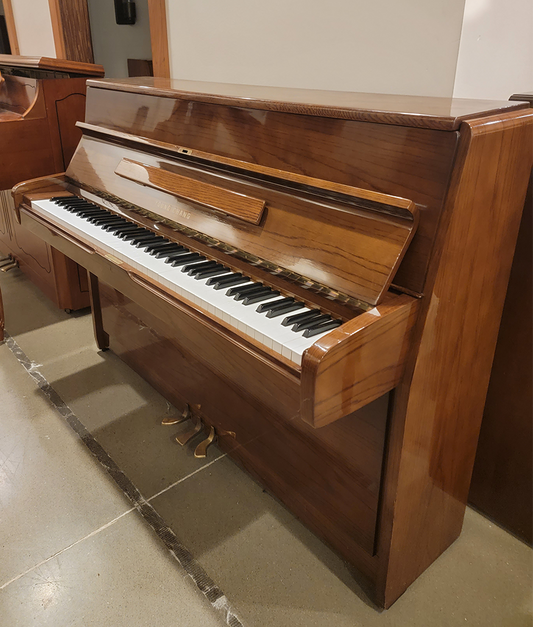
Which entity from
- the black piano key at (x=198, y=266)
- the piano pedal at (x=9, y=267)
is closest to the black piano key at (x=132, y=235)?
the black piano key at (x=198, y=266)

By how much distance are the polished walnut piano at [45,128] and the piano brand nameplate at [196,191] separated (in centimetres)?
90

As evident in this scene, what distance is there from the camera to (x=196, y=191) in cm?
147

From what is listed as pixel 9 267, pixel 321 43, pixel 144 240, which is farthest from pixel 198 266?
pixel 9 267

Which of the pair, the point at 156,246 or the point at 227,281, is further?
the point at 156,246

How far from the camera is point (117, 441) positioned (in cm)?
197

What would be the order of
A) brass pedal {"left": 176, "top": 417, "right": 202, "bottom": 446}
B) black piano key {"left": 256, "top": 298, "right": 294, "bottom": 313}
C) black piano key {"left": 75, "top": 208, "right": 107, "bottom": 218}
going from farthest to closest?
brass pedal {"left": 176, "top": 417, "right": 202, "bottom": 446}, black piano key {"left": 75, "top": 208, "right": 107, "bottom": 218}, black piano key {"left": 256, "top": 298, "right": 294, "bottom": 313}

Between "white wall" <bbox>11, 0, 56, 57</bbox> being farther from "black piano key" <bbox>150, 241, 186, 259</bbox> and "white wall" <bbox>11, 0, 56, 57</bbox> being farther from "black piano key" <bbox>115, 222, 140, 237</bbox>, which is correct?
"black piano key" <bbox>150, 241, 186, 259</bbox>

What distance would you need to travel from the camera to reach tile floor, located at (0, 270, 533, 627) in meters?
1.34

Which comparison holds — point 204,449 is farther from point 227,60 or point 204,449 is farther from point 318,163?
point 227,60

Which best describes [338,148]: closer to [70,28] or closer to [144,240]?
[144,240]

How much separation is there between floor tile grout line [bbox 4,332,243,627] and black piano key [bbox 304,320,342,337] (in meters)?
0.81

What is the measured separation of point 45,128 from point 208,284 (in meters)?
1.71

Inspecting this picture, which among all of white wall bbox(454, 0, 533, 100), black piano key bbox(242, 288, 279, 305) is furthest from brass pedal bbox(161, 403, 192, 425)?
white wall bbox(454, 0, 533, 100)

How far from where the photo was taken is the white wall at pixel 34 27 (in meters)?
4.08
